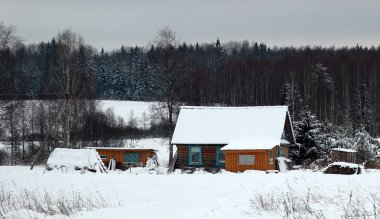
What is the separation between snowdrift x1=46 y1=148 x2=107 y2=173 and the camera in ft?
112

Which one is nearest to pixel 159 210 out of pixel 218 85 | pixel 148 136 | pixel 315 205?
Answer: pixel 315 205

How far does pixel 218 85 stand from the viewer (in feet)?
261

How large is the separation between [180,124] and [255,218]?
29478 mm

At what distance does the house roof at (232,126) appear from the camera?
37719 mm

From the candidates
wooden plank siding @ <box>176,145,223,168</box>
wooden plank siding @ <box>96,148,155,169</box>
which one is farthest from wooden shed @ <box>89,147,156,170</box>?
wooden plank siding @ <box>176,145,223,168</box>

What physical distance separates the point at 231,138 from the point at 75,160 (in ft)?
36.6

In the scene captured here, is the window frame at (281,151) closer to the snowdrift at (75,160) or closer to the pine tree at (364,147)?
the pine tree at (364,147)

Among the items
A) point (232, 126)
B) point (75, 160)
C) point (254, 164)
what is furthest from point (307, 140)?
point (75, 160)

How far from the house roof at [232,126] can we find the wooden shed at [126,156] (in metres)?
3.56

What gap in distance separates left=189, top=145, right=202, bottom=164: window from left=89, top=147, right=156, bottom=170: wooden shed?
3852 millimetres

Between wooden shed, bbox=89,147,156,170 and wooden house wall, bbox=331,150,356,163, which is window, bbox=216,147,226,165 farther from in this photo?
wooden house wall, bbox=331,150,356,163

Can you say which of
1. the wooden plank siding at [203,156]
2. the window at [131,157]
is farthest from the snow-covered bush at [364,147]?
the window at [131,157]

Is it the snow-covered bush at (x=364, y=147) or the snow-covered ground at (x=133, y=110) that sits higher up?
the snow-covered ground at (x=133, y=110)

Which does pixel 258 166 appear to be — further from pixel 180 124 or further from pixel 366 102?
pixel 366 102
